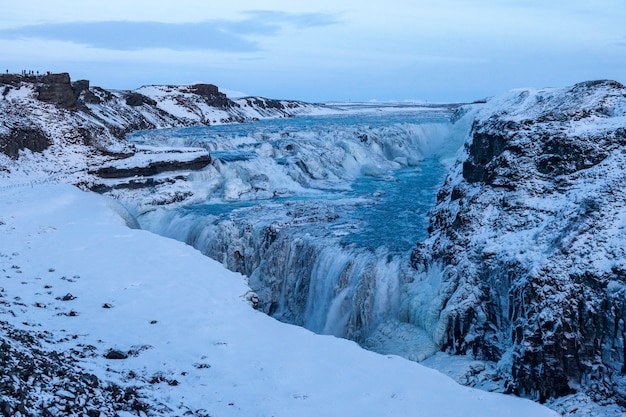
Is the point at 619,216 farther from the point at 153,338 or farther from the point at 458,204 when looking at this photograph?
the point at 153,338

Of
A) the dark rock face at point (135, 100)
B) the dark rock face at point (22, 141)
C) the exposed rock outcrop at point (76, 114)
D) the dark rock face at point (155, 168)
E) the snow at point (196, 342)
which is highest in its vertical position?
the dark rock face at point (135, 100)

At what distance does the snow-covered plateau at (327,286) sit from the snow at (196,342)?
48 millimetres

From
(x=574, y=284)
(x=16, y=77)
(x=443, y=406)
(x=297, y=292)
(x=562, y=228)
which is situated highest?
(x=16, y=77)

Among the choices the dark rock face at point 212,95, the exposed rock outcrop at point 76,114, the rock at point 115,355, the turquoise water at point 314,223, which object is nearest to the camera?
the rock at point 115,355

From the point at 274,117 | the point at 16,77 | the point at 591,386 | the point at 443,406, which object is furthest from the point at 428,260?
the point at 274,117

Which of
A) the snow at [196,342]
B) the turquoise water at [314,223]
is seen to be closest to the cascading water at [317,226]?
the turquoise water at [314,223]

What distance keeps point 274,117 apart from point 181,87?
13233 mm

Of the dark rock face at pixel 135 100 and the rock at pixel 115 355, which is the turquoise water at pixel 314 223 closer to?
the rock at pixel 115 355

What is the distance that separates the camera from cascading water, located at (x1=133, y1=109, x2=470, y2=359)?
17375mm

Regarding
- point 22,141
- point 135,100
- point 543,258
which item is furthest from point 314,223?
point 135,100

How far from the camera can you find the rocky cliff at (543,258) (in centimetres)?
1195

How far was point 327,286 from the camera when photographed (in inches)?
733

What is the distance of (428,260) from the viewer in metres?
17.1

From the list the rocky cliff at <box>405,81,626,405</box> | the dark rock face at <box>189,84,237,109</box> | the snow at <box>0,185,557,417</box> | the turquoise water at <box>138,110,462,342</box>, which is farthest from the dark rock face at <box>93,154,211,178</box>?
the dark rock face at <box>189,84,237,109</box>
